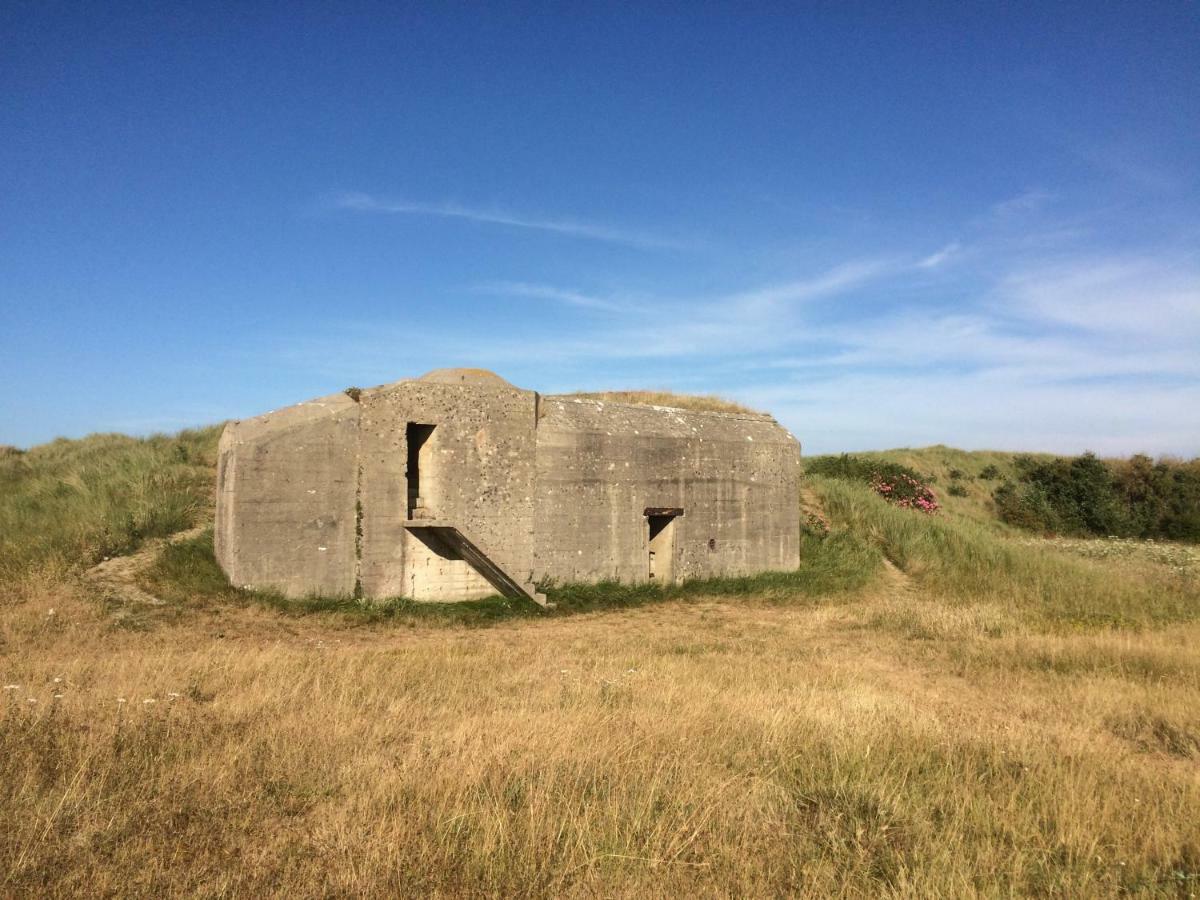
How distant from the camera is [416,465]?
40.0 feet

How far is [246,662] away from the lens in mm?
7398

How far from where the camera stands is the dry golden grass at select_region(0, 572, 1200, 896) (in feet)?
11.5

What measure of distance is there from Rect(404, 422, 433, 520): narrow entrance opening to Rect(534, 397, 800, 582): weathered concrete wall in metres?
1.79

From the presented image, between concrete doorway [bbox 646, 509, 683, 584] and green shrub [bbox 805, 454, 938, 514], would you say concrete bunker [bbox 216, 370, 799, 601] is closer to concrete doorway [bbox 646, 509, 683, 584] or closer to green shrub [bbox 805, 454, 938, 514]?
concrete doorway [bbox 646, 509, 683, 584]

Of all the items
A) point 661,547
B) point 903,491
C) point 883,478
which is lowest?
point 661,547

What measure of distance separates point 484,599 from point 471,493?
1.66 metres

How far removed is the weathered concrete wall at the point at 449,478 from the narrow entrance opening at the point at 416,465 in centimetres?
11

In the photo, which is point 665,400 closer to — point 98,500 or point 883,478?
point 883,478

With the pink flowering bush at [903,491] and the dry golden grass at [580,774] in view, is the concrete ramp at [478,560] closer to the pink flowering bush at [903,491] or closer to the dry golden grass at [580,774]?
the dry golden grass at [580,774]

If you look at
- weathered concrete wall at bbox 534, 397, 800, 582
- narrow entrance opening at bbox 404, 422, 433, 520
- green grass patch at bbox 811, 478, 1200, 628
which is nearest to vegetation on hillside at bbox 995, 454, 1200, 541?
green grass patch at bbox 811, 478, 1200, 628

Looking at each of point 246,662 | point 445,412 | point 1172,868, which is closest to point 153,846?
point 246,662

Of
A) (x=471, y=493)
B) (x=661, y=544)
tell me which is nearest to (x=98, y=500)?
(x=471, y=493)

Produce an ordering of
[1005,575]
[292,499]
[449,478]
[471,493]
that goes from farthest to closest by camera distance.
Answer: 1. [1005,575]
2. [471,493]
3. [449,478]
4. [292,499]

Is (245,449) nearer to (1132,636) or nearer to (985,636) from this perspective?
(985,636)
